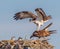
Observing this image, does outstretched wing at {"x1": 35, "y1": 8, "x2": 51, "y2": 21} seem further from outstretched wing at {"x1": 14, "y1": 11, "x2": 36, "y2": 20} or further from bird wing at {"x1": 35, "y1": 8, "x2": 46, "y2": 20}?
outstretched wing at {"x1": 14, "y1": 11, "x2": 36, "y2": 20}

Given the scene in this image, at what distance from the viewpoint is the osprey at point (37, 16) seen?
40312 mm

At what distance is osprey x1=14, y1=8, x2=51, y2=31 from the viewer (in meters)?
40.3

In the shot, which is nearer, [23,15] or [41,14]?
[23,15]

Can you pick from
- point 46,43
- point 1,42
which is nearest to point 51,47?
point 46,43

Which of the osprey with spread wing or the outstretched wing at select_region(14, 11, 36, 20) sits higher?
the outstretched wing at select_region(14, 11, 36, 20)

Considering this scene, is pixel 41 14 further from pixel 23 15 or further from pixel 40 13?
pixel 23 15

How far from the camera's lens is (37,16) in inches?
1613

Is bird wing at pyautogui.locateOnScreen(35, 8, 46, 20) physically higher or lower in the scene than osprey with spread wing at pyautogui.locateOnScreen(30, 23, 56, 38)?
higher

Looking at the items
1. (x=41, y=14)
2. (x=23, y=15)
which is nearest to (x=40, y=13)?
(x=41, y=14)

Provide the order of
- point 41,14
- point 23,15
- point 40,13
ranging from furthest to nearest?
1. point 41,14
2. point 40,13
3. point 23,15

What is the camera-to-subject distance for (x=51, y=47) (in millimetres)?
39375

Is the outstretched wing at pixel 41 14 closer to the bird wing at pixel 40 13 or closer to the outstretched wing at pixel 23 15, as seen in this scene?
the bird wing at pixel 40 13

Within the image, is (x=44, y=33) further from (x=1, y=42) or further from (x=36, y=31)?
(x=1, y=42)

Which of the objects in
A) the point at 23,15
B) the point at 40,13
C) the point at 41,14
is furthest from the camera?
the point at 41,14
